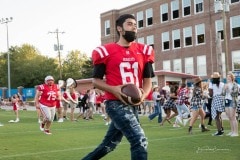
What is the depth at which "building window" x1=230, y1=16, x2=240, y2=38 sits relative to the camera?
42875 millimetres

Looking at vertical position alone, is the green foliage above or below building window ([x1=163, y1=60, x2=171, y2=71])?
above

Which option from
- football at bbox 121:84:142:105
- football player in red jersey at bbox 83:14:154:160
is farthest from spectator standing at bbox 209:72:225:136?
football at bbox 121:84:142:105

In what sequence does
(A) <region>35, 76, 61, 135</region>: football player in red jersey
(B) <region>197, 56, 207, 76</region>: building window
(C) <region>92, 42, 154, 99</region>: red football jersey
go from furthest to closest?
(B) <region>197, 56, 207, 76</region>: building window, (A) <region>35, 76, 61, 135</region>: football player in red jersey, (C) <region>92, 42, 154, 99</region>: red football jersey

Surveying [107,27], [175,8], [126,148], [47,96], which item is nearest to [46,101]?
[47,96]

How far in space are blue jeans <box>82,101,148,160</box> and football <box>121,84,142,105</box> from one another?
0.63ft

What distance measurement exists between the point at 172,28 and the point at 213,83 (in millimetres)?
37013

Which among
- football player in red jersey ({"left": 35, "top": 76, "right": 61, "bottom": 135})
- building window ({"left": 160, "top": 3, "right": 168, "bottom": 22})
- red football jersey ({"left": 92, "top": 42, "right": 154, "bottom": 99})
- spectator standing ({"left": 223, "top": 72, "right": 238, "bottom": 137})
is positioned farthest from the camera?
building window ({"left": 160, "top": 3, "right": 168, "bottom": 22})

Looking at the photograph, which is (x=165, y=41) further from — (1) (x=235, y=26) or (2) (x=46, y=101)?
(2) (x=46, y=101)

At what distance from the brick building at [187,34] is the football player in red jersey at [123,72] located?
36.7 metres

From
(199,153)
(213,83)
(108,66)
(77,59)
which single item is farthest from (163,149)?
(77,59)

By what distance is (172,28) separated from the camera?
49.8 metres

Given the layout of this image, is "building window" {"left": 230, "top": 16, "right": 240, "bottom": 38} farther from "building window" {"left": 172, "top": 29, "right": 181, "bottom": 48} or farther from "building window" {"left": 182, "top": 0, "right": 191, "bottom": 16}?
"building window" {"left": 172, "top": 29, "right": 181, "bottom": 48}

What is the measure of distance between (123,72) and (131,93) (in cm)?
44

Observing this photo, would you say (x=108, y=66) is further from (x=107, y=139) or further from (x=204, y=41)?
(x=204, y=41)
